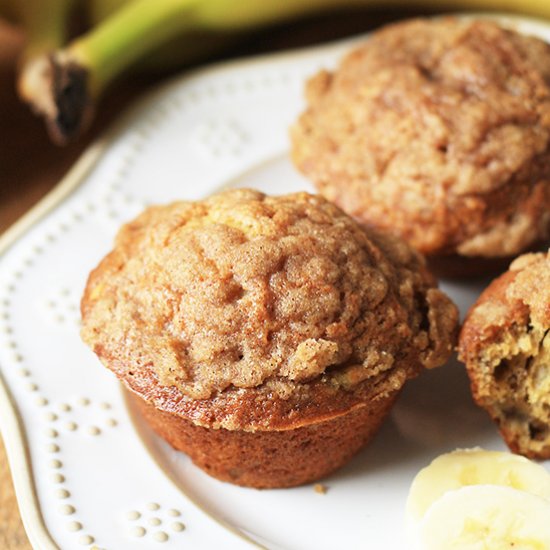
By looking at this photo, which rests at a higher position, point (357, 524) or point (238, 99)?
point (238, 99)

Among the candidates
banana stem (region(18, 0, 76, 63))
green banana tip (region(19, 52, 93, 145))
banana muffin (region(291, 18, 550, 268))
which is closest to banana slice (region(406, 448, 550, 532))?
banana muffin (region(291, 18, 550, 268))

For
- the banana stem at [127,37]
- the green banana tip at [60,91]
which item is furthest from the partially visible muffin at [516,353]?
the banana stem at [127,37]

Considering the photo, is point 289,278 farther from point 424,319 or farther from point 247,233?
point 424,319

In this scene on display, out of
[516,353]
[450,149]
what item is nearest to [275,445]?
[516,353]

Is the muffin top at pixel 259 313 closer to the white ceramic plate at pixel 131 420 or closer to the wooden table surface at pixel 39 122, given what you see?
the white ceramic plate at pixel 131 420

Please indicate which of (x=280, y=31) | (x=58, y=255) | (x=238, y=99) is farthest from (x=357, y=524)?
(x=280, y=31)

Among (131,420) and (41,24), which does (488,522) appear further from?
(41,24)

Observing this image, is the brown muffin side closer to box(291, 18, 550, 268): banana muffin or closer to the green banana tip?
box(291, 18, 550, 268): banana muffin
